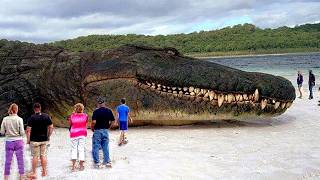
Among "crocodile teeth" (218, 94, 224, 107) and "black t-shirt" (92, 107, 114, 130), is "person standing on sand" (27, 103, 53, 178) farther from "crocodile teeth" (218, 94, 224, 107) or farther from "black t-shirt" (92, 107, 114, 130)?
"crocodile teeth" (218, 94, 224, 107)

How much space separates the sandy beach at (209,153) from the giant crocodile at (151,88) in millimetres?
465

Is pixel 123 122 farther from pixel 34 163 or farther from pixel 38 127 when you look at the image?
pixel 34 163

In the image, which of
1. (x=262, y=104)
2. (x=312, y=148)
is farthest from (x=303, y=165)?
(x=262, y=104)

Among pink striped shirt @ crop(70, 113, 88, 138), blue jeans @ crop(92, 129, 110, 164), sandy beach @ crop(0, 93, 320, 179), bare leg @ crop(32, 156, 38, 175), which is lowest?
sandy beach @ crop(0, 93, 320, 179)

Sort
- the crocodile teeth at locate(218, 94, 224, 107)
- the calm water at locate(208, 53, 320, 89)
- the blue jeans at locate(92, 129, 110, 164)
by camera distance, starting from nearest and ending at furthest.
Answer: the blue jeans at locate(92, 129, 110, 164), the crocodile teeth at locate(218, 94, 224, 107), the calm water at locate(208, 53, 320, 89)

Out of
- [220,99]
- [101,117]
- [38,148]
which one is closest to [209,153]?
[101,117]

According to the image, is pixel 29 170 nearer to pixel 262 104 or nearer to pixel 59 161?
pixel 59 161

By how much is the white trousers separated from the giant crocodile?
3.11 metres

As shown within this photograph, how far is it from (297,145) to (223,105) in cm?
200

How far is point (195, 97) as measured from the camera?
431 inches

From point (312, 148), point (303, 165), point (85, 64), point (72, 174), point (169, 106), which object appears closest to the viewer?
point (72, 174)

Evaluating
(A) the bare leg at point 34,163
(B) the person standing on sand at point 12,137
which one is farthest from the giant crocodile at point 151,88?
(B) the person standing on sand at point 12,137

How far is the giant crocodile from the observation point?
35.8 feet

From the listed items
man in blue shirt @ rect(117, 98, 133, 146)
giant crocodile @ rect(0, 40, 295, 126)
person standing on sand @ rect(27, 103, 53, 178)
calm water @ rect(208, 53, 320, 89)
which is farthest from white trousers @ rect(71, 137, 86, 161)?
calm water @ rect(208, 53, 320, 89)
